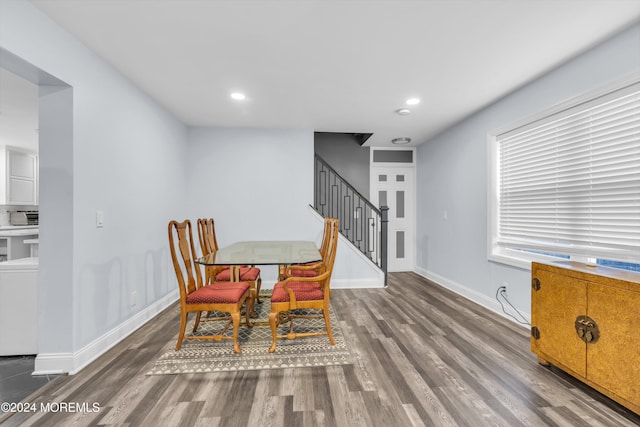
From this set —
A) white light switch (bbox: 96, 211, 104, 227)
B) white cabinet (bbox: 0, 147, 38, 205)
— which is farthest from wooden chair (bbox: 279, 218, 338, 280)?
white cabinet (bbox: 0, 147, 38, 205)

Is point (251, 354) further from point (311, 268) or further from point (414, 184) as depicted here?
point (414, 184)

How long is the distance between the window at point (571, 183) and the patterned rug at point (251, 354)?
2230 mm

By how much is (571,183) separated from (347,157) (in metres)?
3.59

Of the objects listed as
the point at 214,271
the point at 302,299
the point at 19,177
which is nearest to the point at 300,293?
the point at 302,299

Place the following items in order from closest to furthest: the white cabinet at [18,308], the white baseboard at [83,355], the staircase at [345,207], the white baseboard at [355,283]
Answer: the white baseboard at [83,355], the white cabinet at [18,308], the white baseboard at [355,283], the staircase at [345,207]

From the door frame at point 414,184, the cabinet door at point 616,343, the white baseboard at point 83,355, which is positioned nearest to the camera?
the cabinet door at point 616,343

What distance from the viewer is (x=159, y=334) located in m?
2.57

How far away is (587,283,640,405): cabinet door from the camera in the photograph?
1.45 metres

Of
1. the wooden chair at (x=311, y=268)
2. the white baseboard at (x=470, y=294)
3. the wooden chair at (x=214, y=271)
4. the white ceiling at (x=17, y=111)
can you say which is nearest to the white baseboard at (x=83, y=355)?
the wooden chair at (x=214, y=271)

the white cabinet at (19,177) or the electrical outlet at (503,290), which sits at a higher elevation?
the white cabinet at (19,177)

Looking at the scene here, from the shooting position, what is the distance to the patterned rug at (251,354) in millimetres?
2008

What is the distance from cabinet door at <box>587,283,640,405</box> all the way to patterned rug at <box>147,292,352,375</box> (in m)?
1.58

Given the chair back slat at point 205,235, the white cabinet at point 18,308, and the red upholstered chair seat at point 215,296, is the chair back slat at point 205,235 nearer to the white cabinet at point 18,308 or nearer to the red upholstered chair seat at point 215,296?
the red upholstered chair seat at point 215,296

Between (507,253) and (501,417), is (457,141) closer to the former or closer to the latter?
(507,253)
